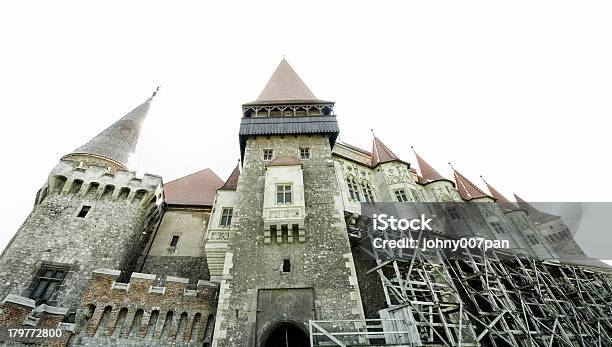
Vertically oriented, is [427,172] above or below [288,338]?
above

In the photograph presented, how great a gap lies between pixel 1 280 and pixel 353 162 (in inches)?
721

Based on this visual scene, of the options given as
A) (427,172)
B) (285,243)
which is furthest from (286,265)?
(427,172)

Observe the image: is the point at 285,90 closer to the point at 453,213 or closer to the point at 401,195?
the point at 401,195

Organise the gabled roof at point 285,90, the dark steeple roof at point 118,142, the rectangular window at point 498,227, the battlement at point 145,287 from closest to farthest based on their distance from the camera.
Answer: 1. the battlement at point 145,287
2. the dark steeple roof at point 118,142
3. the rectangular window at point 498,227
4. the gabled roof at point 285,90

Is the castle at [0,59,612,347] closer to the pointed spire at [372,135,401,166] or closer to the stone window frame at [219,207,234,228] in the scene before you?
the pointed spire at [372,135,401,166]

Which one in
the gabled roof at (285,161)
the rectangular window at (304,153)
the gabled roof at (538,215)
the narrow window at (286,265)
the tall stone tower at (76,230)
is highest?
the rectangular window at (304,153)

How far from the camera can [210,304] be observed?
12.2m

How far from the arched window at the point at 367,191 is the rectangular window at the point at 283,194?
560 cm

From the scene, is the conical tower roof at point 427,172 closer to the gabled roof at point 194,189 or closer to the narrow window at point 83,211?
the gabled roof at point 194,189

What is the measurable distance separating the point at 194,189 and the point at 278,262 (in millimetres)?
11561

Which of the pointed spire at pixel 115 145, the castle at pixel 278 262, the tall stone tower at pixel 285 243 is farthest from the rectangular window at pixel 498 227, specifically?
the pointed spire at pixel 115 145

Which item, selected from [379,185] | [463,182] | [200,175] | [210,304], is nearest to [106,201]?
[200,175]

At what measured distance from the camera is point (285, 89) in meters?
22.2

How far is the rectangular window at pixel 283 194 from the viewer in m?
14.2
